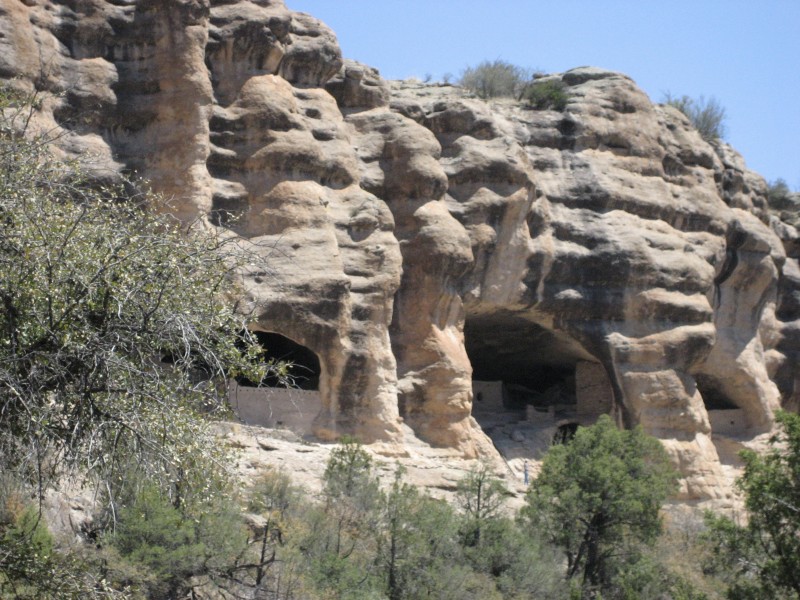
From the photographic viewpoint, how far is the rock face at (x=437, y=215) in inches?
832

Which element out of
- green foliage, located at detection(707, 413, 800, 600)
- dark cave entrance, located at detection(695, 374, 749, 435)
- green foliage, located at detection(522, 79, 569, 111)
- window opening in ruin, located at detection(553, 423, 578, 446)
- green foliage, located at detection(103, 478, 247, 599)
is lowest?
green foliage, located at detection(103, 478, 247, 599)

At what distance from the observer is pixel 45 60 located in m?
20.2

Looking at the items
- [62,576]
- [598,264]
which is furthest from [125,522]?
[598,264]

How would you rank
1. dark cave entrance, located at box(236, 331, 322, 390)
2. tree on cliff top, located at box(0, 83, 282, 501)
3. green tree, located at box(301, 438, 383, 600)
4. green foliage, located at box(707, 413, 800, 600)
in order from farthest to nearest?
dark cave entrance, located at box(236, 331, 322, 390) → green tree, located at box(301, 438, 383, 600) → green foliage, located at box(707, 413, 800, 600) → tree on cliff top, located at box(0, 83, 282, 501)

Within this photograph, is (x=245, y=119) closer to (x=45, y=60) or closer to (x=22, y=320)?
(x=45, y=60)

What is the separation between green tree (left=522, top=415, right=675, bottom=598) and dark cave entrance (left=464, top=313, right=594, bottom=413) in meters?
4.56

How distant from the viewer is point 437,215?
942 inches

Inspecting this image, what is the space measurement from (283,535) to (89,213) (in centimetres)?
804

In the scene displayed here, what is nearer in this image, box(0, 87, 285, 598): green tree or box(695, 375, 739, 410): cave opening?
box(0, 87, 285, 598): green tree

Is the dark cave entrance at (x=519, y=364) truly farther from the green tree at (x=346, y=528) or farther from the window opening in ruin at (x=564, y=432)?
the green tree at (x=346, y=528)

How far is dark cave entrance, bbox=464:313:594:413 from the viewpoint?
27484 mm

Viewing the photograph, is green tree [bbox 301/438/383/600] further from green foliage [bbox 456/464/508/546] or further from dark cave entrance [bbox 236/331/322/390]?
dark cave entrance [bbox 236/331/322/390]

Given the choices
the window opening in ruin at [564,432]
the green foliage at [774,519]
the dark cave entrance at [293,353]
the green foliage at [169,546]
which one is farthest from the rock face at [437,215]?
the green foliage at [774,519]

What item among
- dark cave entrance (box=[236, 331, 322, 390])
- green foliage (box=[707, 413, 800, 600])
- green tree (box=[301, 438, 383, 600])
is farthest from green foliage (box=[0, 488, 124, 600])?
dark cave entrance (box=[236, 331, 322, 390])
